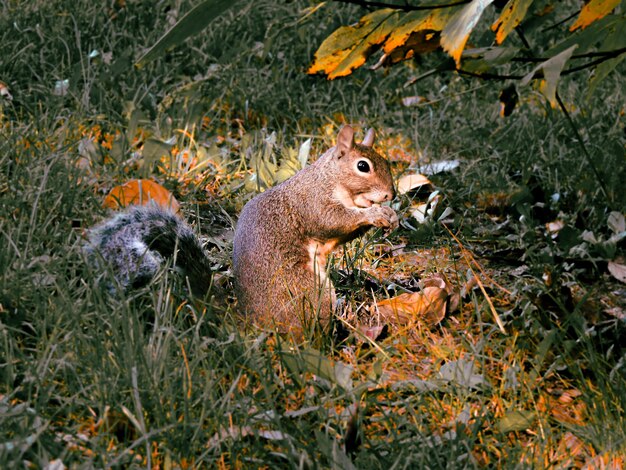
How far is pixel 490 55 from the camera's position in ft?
5.13

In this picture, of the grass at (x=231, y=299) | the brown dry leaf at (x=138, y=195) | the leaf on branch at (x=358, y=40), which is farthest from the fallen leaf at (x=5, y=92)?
the leaf on branch at (x=358, y=40)

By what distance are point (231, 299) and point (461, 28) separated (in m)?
1.49

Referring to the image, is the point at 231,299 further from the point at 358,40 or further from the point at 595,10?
the point at 595,10

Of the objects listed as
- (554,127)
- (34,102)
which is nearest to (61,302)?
(34,102)

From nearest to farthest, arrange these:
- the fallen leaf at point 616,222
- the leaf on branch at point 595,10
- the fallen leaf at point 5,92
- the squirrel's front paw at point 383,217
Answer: the leaf on branch at point 595,10 < the squirrel's front paw at point 383,217 < the fallen leaf at point 616,222 < the fallen leaf at point 5,92

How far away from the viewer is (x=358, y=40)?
1443mm

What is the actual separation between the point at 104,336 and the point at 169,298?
0.29 meters

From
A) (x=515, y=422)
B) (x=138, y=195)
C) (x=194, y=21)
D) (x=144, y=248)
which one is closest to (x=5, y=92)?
(x=138, y=195)

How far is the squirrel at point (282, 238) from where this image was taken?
225cm

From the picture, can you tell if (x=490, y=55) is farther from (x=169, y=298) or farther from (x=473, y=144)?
(x=473, y=144)

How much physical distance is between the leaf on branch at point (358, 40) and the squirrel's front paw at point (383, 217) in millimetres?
1025

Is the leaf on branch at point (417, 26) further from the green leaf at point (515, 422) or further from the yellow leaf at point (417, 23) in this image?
the green leaf at point (515, 422)

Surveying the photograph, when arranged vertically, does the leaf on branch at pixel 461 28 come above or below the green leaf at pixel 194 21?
below

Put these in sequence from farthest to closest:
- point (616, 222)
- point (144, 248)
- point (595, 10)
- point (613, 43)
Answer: point (616, 222), point (144, 248), point (613, 43), point (595, 10)
